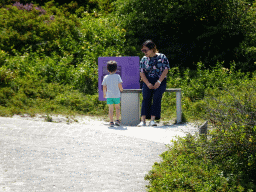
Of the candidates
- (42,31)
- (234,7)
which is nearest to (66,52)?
(42,31)

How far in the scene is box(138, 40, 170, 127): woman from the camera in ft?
26.8

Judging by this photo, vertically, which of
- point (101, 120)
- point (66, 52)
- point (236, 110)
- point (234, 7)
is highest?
point (234, 7)

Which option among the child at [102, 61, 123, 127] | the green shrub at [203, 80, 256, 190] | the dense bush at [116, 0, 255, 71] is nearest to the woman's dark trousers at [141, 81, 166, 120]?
the child at [102, 61, 123, 127]

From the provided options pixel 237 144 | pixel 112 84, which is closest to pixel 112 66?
pixel 112 84

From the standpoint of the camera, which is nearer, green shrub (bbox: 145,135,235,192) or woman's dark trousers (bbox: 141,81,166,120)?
green shrub (bbox: 145,135,235,192)

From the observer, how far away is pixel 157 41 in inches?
579

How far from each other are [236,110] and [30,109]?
576cm

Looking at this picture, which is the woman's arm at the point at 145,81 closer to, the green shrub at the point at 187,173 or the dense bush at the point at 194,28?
the green shrub at the point at 187,173

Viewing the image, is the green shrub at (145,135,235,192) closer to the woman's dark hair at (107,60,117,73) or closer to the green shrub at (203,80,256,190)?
the green shrub at (203,80,256,190)

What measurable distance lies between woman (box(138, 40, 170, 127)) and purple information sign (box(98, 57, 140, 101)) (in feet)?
2.05

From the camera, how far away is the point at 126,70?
8961mm

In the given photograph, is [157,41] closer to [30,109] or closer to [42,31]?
[42,31]

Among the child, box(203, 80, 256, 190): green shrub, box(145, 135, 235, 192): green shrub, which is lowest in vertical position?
box(145, 135, 235, 192): green shrub

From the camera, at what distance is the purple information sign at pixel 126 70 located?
29.4 feet
